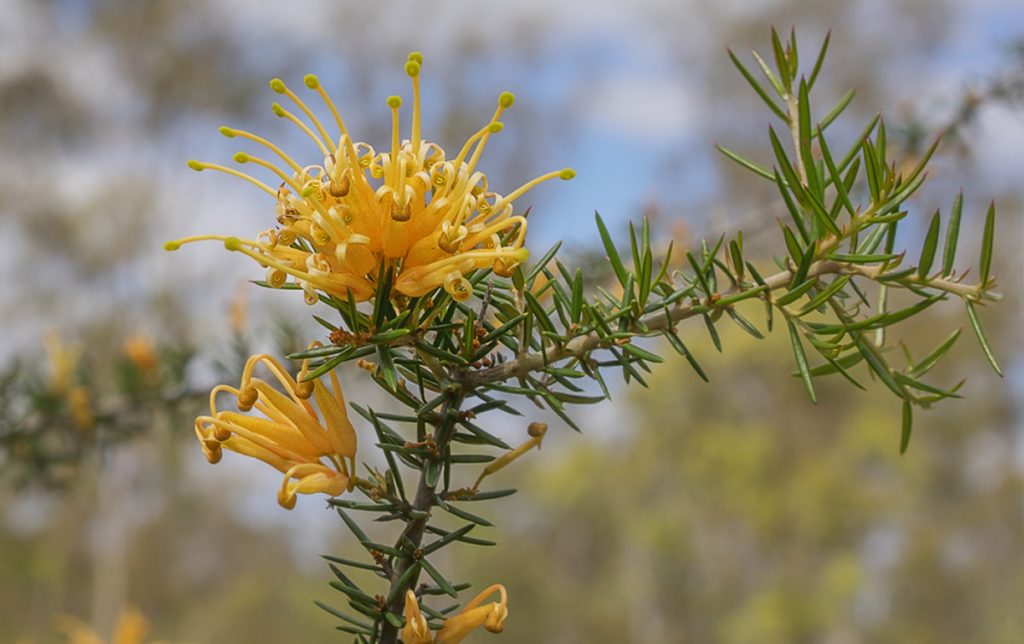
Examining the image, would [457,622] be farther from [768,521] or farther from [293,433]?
[768,521]

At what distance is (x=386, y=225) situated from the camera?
0.97 feet

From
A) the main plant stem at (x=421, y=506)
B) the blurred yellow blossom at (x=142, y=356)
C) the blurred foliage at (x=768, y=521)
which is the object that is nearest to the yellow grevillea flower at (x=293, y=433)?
the main plant stem at (x=421, y=506)

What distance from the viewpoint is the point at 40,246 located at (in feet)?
28.1

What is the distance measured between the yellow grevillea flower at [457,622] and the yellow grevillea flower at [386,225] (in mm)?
105

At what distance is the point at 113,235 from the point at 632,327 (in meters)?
9.04

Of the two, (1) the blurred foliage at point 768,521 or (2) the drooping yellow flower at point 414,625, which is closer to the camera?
(2) the drooping yellow flower at point 414,625

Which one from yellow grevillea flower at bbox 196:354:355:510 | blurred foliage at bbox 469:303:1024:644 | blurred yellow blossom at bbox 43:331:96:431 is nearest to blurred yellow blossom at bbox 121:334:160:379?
blurred yellow blossom at bbox 43:331:96:431

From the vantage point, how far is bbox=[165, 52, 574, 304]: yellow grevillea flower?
0.29 metres

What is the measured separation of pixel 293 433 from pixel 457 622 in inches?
3.4

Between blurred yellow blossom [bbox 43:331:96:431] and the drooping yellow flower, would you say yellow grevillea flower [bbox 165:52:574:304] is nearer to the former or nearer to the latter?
the drooping yellow flower

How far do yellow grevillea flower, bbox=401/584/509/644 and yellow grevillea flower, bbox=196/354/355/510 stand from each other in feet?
0.16

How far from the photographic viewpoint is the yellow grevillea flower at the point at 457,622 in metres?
0.29

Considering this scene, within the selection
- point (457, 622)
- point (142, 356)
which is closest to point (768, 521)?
point (142, 356)

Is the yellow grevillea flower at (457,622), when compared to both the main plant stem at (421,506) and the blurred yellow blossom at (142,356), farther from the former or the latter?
the blurred yellow blossom at (142,356)
